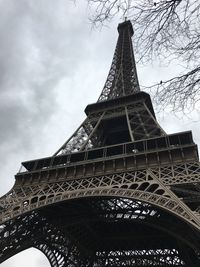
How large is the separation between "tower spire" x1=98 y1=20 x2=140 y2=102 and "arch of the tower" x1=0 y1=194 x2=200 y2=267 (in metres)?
12.2

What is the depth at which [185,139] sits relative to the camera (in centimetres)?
2020

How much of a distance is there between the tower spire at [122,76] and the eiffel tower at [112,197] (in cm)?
357

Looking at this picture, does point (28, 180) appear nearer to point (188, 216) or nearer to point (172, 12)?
point (188, 216)

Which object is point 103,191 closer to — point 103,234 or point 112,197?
point 112,197

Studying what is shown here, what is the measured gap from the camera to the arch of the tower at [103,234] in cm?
1975

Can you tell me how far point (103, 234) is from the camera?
Answer: 2816 cm

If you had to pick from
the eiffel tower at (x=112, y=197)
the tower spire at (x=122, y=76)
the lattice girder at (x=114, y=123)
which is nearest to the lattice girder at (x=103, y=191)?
the eiffel tower at (x=112, y=197)

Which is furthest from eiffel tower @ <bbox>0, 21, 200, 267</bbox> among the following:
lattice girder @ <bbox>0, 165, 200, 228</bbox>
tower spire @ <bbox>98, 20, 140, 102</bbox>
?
tower spire @ <bbox>98, 20, 140, 102</bbox>

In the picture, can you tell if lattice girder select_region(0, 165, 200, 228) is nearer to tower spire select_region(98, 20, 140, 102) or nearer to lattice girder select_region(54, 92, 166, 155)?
lattice girder select_region(54, 92, 166, 155)

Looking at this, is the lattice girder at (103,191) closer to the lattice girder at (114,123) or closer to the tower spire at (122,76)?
the lattice girder at (114,123)

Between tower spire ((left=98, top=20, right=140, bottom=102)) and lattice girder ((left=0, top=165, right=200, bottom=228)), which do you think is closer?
lattice girder ((left=0, top=165, right=200, bottom=228))

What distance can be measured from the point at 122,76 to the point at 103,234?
1567 centimetres

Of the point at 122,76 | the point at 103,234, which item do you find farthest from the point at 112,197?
the point at 122,76

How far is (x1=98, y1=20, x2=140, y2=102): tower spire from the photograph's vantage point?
3278 cm
